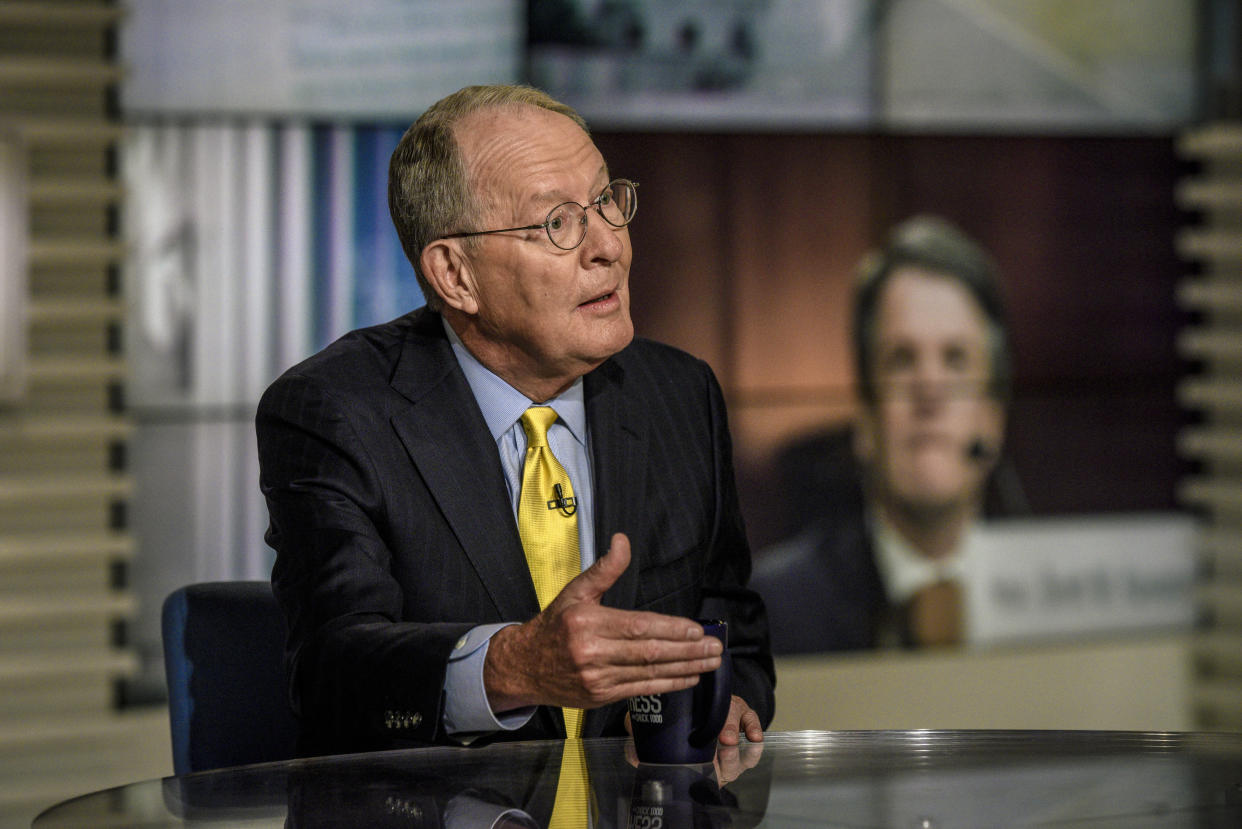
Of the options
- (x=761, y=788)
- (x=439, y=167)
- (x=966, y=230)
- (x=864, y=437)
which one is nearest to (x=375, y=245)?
(x=864, y=437)

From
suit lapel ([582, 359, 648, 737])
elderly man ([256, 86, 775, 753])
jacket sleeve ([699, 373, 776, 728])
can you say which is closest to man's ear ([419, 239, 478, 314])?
elderly man ([256, 86, 775, 753])

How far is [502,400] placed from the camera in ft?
7.06

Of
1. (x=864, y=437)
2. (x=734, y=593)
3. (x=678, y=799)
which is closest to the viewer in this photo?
(x=678, y=799)

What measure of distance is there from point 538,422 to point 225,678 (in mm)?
561

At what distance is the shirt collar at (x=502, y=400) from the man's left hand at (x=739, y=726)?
1.65ft

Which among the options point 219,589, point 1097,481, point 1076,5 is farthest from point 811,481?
point 219,589

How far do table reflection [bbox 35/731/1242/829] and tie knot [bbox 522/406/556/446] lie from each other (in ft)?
1.59

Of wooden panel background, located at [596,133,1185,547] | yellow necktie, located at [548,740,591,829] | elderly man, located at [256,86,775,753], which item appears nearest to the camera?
yellow necktie, located at [548,740,591,829]

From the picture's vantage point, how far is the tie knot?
213cm

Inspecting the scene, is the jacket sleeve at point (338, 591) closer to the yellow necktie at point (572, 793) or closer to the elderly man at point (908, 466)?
the yellow necktie at point (572, 793)

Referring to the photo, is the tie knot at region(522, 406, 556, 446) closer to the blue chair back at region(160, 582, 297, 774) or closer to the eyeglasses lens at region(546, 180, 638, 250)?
the eyeglasses lens at region(546, 180, 638, 250)

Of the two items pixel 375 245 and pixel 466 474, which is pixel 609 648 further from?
pixel 375 245

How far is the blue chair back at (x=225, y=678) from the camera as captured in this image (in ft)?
6.66

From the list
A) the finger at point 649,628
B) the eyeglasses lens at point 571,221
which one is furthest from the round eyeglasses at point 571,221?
the finger at point 649,628
